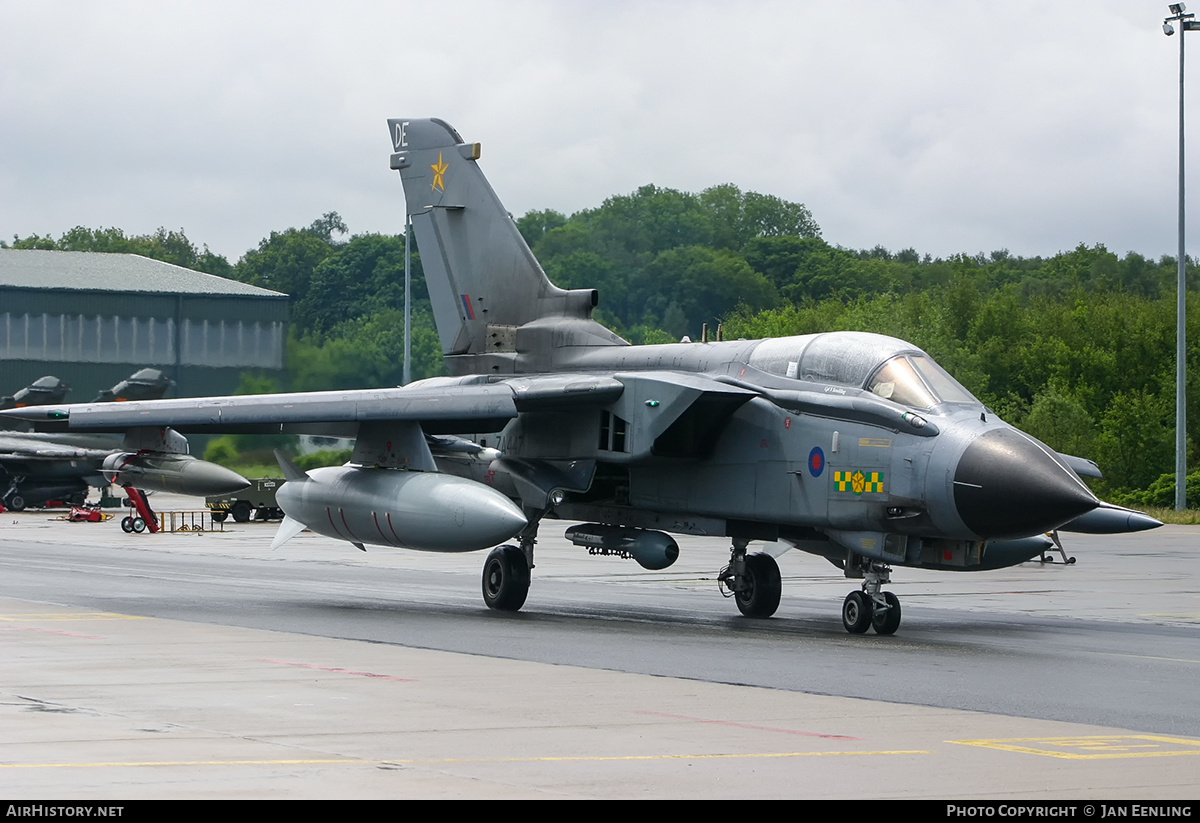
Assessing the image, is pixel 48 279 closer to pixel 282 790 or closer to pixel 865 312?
pixel 865 312

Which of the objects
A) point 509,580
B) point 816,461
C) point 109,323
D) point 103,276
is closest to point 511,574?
point 509,580

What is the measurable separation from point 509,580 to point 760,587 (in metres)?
2.90

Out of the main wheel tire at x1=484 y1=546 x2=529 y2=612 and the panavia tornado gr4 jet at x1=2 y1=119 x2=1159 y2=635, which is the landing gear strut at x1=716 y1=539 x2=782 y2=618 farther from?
the main wheel tire at x1=484 y1=546 x2=529 y2=612

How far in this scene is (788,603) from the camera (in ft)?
65.8

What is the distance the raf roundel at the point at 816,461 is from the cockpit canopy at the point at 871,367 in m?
0.71

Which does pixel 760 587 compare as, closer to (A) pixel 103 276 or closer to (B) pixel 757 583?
(B) pixel 757 583

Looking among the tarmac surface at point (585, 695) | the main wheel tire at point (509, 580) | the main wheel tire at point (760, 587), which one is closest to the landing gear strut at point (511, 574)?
the main wheel tire at point (509, 580)

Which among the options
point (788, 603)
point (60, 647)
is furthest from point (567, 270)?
point (60, 647)

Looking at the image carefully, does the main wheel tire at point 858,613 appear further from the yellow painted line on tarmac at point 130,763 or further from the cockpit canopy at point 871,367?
the yellow painted line on tarmac at point 130,763

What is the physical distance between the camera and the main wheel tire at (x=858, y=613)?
1526 centimetres

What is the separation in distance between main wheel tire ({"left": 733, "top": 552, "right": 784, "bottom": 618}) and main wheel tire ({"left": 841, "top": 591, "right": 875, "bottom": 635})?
6.23 ft

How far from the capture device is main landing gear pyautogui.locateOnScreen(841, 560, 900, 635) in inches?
597

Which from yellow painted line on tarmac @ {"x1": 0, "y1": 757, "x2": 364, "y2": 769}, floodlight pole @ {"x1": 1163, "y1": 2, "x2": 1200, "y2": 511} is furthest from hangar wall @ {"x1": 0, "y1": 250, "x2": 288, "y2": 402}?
yellow painted line on tarmac @ {"x1": 0, "y1": 757, "x2": 364, "y2": 769}

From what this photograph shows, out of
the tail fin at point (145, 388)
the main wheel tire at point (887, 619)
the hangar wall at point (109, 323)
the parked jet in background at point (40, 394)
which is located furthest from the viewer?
the hangar wall at point (109, 323)
